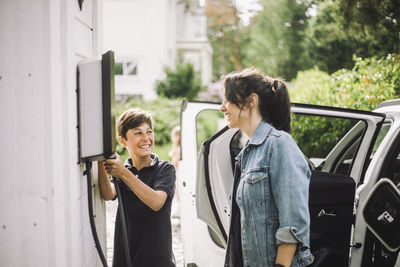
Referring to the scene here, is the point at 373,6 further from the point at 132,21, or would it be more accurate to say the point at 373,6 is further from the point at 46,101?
the point at 132,21

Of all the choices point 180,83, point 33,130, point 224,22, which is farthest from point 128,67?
point 33,130

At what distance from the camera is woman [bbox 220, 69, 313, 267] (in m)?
1.92

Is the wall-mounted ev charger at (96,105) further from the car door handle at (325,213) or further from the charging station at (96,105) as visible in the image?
the car door handle at (325,213)

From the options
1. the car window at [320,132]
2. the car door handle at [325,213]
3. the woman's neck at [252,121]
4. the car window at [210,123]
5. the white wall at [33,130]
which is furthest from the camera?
the car window at [210,123]

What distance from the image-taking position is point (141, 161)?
2789mm

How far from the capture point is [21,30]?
1.86m

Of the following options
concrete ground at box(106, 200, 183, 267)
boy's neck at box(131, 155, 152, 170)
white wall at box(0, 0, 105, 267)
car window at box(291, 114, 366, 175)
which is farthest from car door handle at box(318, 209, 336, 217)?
car window at box(291, 114, 366, 175)

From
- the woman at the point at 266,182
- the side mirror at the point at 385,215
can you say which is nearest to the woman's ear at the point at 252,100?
the woman at the point at 266,182

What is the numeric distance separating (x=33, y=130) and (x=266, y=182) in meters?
1.05

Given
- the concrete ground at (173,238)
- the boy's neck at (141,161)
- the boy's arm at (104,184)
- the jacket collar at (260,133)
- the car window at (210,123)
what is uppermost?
the jacket collar at (260,133)

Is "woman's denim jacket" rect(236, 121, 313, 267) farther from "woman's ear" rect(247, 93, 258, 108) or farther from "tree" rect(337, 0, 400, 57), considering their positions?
"tree" rect(337, 0, 400, 57)

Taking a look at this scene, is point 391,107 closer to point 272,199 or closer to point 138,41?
point 272,199

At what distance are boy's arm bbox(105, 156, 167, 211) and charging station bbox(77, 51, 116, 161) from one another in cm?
20

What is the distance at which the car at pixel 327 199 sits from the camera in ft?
9.87
